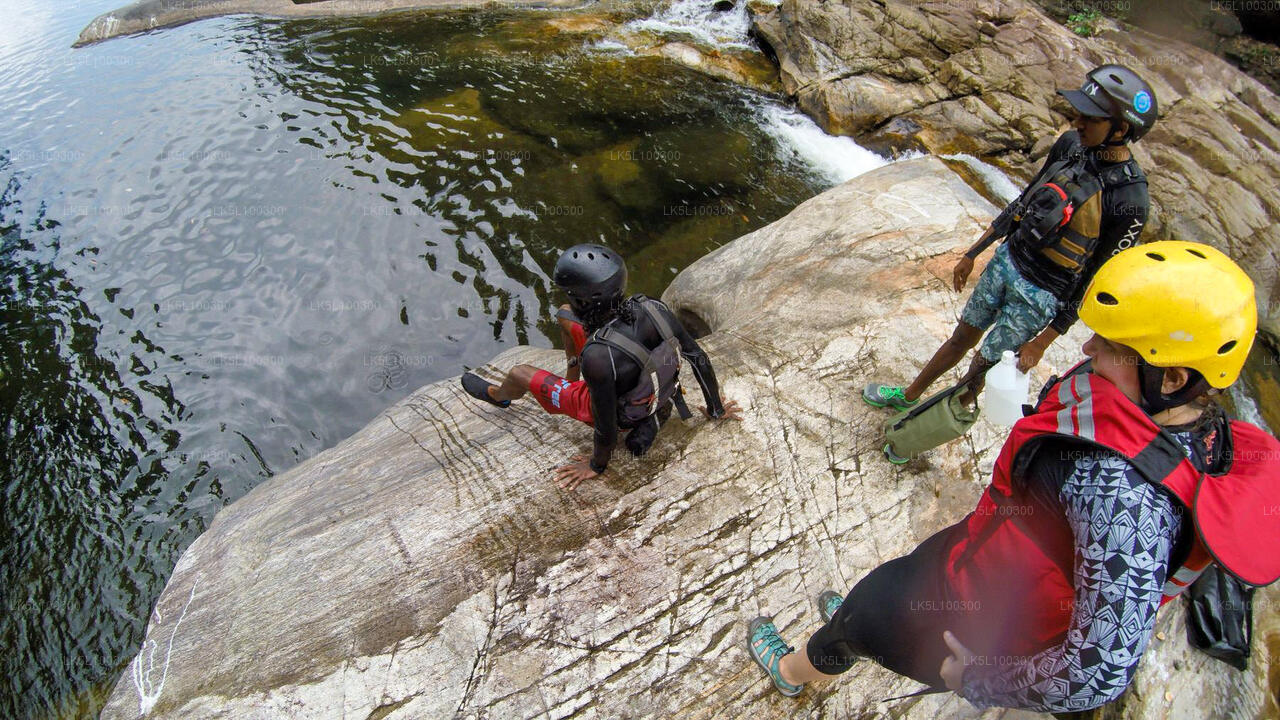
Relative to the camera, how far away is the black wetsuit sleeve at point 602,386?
3701 millimetres

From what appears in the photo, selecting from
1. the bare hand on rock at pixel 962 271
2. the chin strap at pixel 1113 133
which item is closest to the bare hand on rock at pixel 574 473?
the bare hand on rock at pixel 962 271

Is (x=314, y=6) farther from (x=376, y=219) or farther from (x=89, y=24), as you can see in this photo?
(x=376, y=219)

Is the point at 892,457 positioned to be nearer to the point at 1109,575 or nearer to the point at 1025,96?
the point at 1109,575

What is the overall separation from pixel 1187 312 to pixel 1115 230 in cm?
230

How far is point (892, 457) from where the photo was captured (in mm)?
4609

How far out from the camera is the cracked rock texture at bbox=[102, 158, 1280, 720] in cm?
367

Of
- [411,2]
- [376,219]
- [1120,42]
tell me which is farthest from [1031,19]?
[411,2]

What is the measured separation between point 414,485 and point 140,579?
3407 mm

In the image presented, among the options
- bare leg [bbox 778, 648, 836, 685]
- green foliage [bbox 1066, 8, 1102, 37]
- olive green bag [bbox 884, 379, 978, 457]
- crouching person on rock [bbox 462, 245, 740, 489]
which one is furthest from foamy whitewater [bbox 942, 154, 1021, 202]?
bare leg [bbox 778, 648, 836, 685]

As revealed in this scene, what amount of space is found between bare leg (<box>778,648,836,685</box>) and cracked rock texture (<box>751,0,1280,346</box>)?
29.8 feet

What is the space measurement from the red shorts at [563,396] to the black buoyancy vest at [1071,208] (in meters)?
3.02

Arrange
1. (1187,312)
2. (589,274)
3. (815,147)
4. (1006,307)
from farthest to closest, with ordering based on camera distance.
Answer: (815,147), (1006,307), (589,274), (1187,312)

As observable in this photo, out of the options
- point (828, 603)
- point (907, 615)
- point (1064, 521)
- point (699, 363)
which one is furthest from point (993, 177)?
point (1064, 521)

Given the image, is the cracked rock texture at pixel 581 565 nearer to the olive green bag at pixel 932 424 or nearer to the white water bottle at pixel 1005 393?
the olive green bag at pixel 932 424
